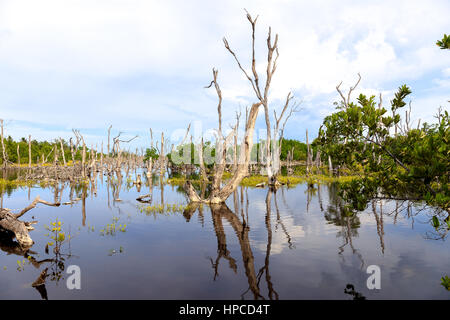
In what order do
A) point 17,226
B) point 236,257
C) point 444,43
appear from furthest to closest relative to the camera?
point 17,226
point 236,257
point 444,43

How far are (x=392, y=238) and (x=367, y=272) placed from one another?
379 centimetres

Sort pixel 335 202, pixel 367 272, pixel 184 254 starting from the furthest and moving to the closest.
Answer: pixel 335 202, pixel 184 254, pixel 367 272

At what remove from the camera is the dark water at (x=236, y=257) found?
5.80 m

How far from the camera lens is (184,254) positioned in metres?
8.04

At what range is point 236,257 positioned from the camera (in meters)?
7.67

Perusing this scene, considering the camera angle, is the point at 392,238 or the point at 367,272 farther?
A: the point at 392,238

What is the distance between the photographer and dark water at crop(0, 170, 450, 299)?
580 cm
